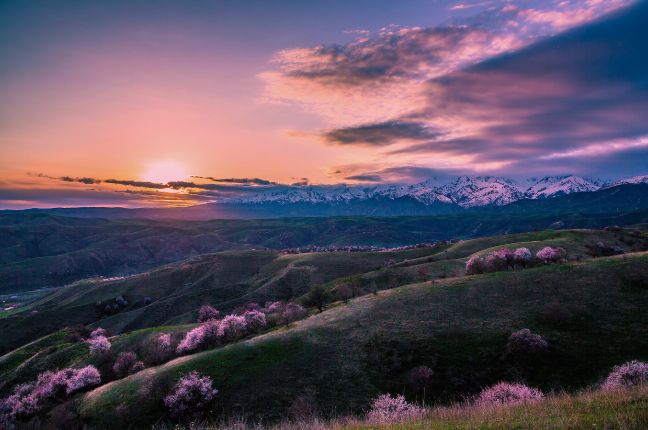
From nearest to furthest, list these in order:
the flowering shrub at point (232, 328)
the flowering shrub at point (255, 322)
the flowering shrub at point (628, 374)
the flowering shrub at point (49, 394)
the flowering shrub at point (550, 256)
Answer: the flowering shrub at point (628, 374)
the flowering shrub at point (49, 394)
the flowering shrub at point (232, 328)
the flowering shrub at point (255, 322)
the flowering shrub at point (550, 256)

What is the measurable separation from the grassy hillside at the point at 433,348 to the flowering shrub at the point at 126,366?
7.66 m

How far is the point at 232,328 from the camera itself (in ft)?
163

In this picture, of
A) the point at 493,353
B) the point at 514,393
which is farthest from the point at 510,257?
the point at 514,393

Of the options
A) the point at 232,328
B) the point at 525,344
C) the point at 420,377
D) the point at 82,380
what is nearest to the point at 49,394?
the point at 82,380

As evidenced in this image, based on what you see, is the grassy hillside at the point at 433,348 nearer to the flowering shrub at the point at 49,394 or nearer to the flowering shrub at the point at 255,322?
the flowering shrub at the point at 49,394

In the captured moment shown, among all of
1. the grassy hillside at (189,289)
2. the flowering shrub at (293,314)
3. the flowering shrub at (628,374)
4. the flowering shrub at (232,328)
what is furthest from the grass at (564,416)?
the grassy hillside at (189,289)

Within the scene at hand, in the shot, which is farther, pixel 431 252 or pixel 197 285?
pixel 197 285

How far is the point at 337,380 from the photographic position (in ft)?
101

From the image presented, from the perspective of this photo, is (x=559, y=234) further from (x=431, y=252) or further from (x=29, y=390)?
(x=29, y=390)

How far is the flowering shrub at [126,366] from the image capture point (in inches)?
1838

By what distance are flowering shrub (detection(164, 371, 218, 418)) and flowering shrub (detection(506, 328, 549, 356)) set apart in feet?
80.0

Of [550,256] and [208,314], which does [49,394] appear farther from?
[550,256]

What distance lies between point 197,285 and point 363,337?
121 metres

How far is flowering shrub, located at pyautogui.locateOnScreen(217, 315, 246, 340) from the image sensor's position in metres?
48.4
